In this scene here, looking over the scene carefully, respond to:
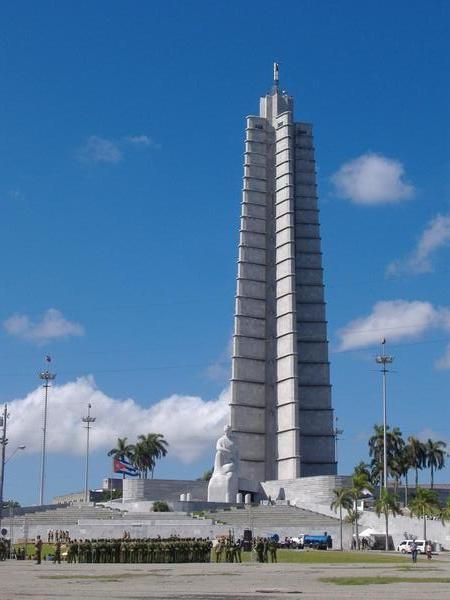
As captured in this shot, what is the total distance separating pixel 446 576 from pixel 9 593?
13444 mm

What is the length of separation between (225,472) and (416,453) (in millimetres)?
23642

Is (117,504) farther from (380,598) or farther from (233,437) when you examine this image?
(380,598)

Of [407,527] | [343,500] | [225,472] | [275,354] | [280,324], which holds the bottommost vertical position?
[407,527]

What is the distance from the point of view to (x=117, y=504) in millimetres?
78188

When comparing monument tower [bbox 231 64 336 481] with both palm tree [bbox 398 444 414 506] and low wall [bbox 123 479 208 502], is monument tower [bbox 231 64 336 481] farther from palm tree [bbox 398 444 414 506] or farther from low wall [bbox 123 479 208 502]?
palm tree [bbox 398 444 414 506]

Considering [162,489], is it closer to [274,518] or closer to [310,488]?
[310,488]

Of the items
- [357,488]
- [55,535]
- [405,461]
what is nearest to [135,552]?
[55,535]

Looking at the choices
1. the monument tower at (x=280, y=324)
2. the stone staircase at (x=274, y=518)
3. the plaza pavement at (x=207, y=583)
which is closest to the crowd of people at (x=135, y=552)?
the plaza pavement at (x=207, y=583)

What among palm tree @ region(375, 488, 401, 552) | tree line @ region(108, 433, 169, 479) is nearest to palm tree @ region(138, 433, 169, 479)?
tree line @ region(108, 433, 169, 479)

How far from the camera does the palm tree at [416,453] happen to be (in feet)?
310

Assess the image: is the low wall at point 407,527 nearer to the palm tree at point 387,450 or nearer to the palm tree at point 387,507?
the palm tree at point 387,507

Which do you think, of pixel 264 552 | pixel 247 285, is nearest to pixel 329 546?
pixel 264 552

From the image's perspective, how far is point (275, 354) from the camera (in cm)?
8894

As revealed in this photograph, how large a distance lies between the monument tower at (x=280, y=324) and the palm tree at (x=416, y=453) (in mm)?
11333
